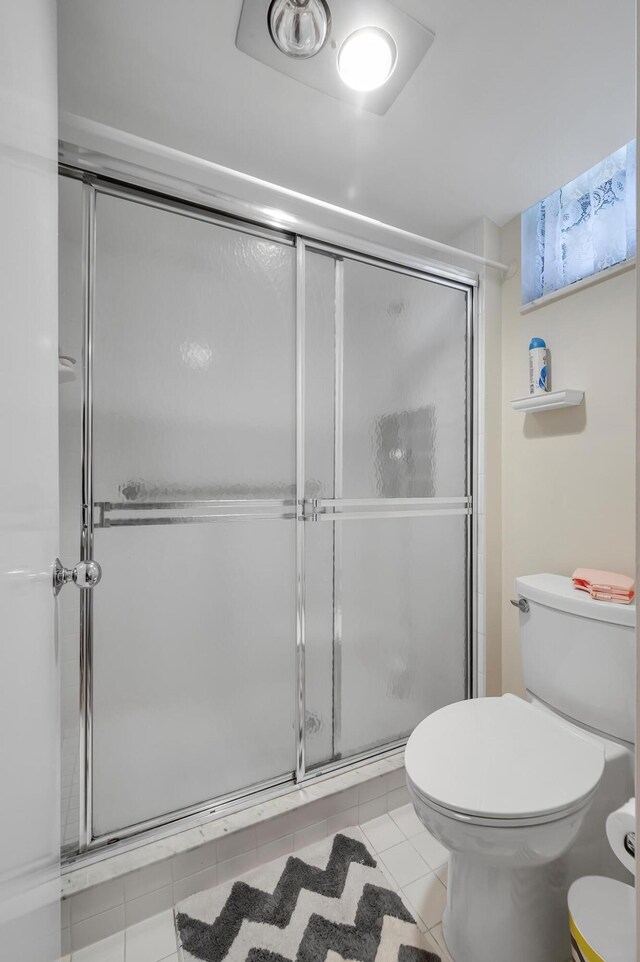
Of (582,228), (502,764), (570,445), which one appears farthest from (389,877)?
(582,228)

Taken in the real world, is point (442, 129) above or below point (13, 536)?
above

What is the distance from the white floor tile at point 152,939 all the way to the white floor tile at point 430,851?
692 mm

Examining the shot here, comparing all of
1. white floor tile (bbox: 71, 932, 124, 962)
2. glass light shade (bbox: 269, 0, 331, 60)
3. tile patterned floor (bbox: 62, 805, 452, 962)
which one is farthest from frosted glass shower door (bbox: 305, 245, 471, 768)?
white floor tile (bbox: 71, 932, 124, 962)

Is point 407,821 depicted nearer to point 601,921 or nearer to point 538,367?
point 601,921

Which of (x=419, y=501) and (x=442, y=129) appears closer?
(x=442, y=129)

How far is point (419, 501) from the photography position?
5.52 feet

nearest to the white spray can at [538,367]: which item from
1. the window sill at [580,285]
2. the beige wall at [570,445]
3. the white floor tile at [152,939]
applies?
the beige wall at [570,445]

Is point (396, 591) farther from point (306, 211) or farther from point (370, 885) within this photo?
point (306, 211)

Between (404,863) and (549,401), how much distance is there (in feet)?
4.83

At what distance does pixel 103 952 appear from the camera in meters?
1.05

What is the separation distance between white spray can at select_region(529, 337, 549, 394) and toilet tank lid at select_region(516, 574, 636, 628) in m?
0.65

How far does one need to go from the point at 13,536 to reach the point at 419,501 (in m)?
1.42

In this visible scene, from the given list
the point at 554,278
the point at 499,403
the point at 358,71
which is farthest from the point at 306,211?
the point at 499,403

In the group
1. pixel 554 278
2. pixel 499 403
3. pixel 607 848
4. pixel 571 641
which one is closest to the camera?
pixel 607 848
